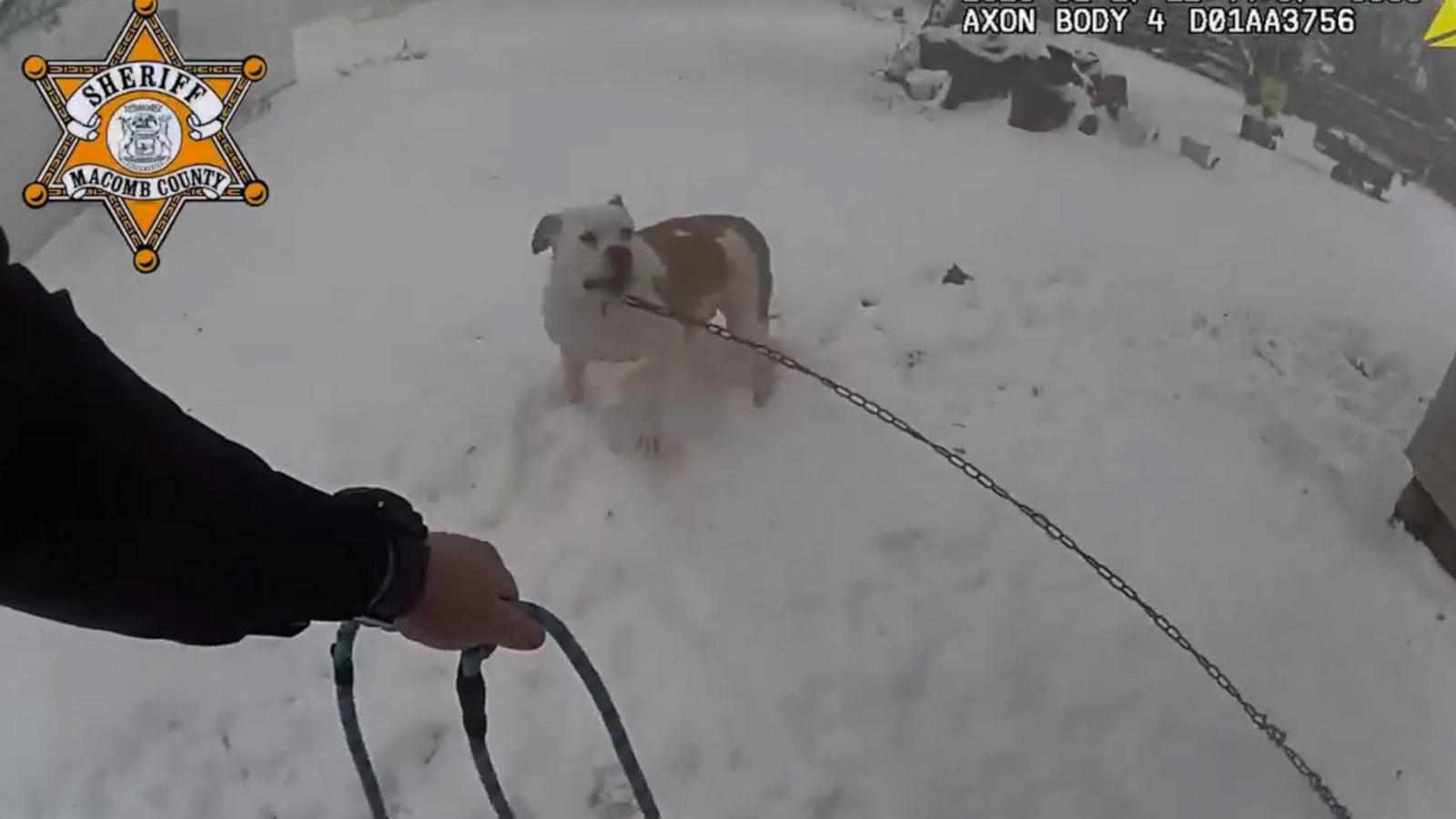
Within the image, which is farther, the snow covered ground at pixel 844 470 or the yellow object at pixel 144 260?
the yellow object at pixel 144 260

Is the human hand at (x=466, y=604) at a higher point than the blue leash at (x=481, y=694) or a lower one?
higher

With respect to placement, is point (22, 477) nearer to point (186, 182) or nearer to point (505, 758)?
point (505, 758)

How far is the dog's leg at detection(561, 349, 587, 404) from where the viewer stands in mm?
1358

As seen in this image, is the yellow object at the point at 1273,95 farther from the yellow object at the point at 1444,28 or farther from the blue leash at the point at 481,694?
the blue leash at the point at 481,694

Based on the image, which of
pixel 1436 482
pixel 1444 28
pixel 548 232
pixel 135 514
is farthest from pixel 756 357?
pixel 1444 28

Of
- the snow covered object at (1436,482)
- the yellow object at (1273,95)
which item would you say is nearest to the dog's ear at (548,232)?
the snow covered object at (1436,482)

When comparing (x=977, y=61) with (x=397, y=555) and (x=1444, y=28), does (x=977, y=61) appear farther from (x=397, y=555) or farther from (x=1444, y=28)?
(x=397, y=555)

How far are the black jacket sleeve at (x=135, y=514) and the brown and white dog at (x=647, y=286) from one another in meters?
0.80

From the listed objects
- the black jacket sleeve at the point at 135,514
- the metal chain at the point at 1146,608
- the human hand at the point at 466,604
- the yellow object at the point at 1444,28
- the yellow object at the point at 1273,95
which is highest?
the black jacket sleeve at the point at 135,514

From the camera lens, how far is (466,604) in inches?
20.9

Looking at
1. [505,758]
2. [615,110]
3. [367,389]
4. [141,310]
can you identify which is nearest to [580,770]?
[505,758]

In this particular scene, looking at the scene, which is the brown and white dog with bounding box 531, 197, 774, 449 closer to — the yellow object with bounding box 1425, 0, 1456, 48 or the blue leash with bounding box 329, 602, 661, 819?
the blue leash with bounding box 329, 602, 661, 819

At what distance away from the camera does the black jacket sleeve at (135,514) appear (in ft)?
1.18

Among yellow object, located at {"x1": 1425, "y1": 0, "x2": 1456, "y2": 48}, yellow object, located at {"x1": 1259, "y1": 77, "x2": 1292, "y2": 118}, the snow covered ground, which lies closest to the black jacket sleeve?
the snow covered ground
